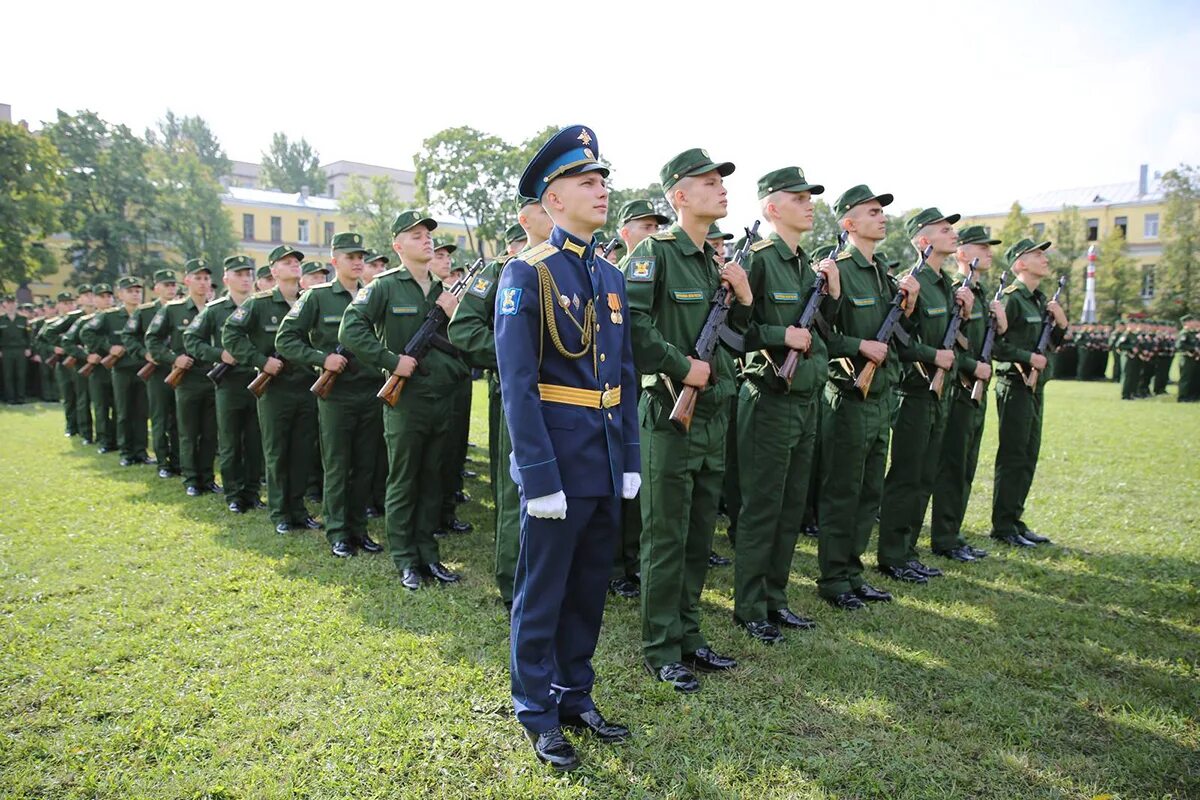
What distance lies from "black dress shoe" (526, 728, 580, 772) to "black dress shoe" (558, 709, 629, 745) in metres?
0.17

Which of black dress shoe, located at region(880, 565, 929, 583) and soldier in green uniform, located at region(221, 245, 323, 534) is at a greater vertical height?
soldier in green uniform, located at region(221, 245, 323, 534)

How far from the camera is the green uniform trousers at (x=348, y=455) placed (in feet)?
20.7

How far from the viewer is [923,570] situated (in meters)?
5.96

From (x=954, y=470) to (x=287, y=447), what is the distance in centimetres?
575

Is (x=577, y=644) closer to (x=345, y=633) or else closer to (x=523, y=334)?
(x=523, y=334)

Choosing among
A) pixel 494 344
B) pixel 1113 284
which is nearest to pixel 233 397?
pixel 494 344

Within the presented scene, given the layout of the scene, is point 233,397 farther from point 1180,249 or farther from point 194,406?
point 1180,249

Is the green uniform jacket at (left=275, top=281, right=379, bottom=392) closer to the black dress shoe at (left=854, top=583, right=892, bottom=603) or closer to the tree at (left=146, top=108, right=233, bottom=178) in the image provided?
the black dress shoe at (left=854, top=583, right=892, bottom=603)

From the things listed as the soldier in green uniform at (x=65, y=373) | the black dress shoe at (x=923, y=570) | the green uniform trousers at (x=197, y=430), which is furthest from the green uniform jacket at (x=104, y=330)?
the black dress shoe at (x=923, y=570)

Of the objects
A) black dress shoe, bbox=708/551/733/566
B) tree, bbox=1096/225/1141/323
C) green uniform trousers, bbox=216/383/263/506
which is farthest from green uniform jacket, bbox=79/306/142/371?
tree, bbox=1096/225/1141/323

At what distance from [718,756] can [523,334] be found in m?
1.94

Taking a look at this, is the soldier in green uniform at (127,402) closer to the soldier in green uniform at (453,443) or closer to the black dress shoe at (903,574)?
the soldier in green uniform at (453,443)

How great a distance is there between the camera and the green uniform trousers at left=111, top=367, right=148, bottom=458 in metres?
10.2

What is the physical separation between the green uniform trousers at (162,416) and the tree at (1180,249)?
47705mm
